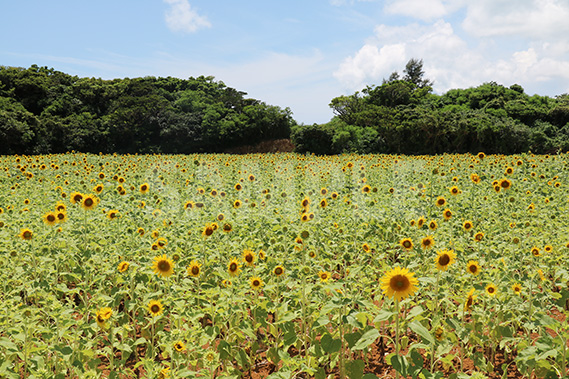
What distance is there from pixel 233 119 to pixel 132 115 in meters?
9.05

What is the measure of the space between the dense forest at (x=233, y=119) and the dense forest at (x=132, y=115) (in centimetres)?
9

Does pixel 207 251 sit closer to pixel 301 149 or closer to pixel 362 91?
pixel 301 149

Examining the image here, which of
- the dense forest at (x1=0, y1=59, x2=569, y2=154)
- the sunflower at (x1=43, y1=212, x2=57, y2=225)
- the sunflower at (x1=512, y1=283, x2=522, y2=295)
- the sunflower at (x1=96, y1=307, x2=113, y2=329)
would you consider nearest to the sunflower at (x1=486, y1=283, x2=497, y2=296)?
the sunflower at (x1=512, y1=283, x2=522, y2=295)

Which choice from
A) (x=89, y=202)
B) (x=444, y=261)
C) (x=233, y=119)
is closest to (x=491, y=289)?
(x=444, y=261)

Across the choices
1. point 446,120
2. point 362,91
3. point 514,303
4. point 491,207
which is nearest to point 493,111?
point 446,120

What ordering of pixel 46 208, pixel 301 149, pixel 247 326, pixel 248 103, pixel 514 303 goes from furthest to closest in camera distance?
pixel 248 103, pixel 301 149, pixel 46 208, pixel 514 303, pixel 247 326

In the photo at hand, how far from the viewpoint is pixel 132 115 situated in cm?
3653

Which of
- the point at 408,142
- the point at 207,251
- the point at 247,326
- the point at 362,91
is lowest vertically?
the point at 247,326

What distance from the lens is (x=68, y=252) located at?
4.55 metres

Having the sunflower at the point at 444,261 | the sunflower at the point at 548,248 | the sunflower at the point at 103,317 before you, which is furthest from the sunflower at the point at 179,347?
the sunflower at the point at 548,248

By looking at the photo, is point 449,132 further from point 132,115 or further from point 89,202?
point 132,115

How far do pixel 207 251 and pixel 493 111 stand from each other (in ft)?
112

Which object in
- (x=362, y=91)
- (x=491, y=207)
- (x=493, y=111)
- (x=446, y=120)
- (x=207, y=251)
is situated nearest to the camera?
(x=207, y=251)

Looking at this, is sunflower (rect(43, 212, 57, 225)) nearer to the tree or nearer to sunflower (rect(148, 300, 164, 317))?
sunflower (rect(148, 300, 164, 317))
